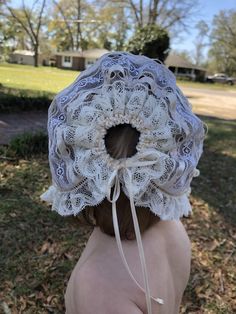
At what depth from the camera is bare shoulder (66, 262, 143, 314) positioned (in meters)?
0.99

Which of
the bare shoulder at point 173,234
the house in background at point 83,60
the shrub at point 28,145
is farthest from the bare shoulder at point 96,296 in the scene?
the shrub at point 28,145

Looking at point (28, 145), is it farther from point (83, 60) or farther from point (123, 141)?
point (83, 60)

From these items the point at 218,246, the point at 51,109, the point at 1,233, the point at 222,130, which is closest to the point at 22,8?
the point at 222,130

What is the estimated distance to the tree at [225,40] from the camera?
137 ft

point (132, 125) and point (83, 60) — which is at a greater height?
point (132, 125)

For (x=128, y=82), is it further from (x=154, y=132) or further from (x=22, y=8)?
(x=22, y=8)

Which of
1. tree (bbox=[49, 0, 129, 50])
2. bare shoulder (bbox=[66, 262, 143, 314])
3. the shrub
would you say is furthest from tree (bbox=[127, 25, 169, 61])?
bare shoulder (bbox=[66, 262, 143, 314])

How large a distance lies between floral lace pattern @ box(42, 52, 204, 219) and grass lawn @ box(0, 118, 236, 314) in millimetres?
1265

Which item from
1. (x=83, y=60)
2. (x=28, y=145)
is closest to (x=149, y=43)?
(x=83, y=60)

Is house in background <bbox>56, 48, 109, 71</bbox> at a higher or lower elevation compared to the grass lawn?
higher

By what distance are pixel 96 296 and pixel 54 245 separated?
75.5 inches

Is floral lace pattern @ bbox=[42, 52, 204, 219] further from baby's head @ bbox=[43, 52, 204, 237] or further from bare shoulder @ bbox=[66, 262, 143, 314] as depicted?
bare shoulder @ bbox=[66, 262, 143, 314]

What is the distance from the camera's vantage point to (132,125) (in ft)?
3.27

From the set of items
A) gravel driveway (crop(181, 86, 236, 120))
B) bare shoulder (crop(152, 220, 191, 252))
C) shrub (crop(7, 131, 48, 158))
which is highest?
bare shoulder (crop(152, 220, 191, 252))
